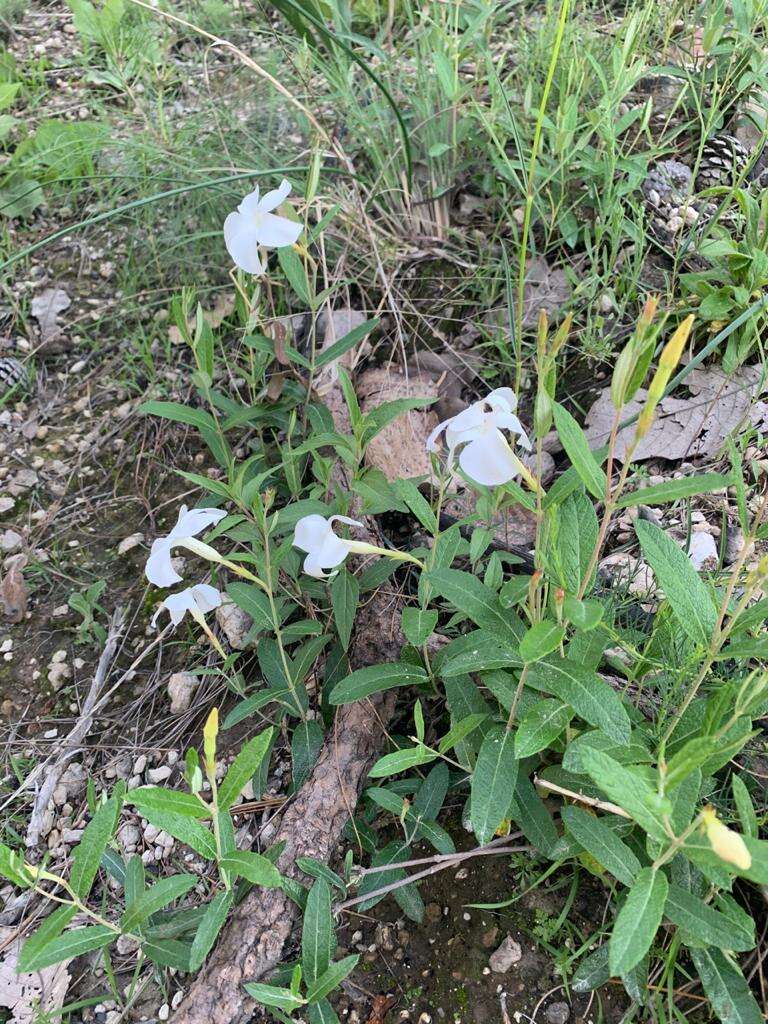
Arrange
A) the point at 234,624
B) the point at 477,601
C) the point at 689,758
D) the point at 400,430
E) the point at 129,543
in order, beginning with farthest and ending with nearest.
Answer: the point at 129,543
the point at 400,430
the point at 234,624
the point at 477,601
the point at 689,758

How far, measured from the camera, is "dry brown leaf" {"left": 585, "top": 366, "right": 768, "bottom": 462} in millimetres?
1854

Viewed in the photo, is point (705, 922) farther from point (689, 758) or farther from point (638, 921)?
point (689, 758)

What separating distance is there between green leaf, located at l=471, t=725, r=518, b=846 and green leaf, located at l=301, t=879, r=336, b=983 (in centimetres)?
26

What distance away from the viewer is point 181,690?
5.83ft

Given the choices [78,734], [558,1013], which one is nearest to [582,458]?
[558,1013]

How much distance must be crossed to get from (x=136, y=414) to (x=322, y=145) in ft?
2.83

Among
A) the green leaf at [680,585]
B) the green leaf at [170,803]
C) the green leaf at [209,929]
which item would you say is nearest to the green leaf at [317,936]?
the green leaf at [209,929]

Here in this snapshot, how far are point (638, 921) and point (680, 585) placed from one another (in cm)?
44

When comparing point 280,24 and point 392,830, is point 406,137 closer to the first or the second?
point 280,24

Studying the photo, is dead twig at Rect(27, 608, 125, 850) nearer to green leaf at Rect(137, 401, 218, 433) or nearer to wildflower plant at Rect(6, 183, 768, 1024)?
wildflower plant at Rect(6, 183, 768, 1024)

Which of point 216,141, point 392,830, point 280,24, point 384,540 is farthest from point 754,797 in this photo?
point 280,24

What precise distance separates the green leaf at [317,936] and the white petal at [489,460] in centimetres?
70

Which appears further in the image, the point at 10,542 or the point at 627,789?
the point at 10,542

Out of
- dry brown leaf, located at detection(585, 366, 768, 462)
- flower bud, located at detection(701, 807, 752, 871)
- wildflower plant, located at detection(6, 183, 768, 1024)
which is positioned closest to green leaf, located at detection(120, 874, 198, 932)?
wildflower plant, located at detection(6, 183, 768, 1024)
